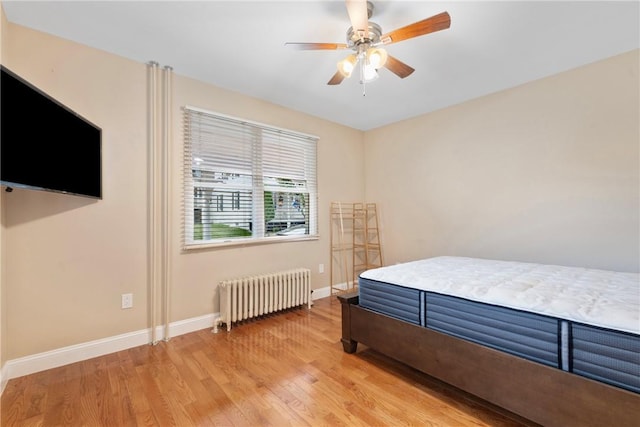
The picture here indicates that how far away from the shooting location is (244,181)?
317cm

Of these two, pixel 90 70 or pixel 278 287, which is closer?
pixel 90 70

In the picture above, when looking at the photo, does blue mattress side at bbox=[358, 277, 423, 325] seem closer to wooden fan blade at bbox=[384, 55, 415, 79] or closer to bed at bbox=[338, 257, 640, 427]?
bed at bbox=[338, 257, 640, 427]

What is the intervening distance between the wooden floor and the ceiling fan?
207 centimetres

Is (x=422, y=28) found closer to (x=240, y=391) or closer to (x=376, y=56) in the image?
(x=376, y=56)

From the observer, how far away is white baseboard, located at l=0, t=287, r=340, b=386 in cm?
194

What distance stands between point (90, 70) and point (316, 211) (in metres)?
2.68

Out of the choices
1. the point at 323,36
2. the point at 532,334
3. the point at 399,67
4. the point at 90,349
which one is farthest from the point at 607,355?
the point at 90,349

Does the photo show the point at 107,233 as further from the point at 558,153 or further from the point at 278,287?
the point at 558,153

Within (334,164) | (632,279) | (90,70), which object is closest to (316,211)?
(334,164)

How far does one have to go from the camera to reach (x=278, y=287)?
3.15 meters

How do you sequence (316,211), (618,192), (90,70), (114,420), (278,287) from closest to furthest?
(114,420), (90,70), (618,192), (278,287), (316,211)

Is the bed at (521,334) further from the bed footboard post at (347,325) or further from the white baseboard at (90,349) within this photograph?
the white baseboard at (90,349)

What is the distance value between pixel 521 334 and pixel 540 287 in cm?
46

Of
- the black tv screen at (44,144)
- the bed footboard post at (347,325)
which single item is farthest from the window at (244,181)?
the bed footboard post at (347,325)
